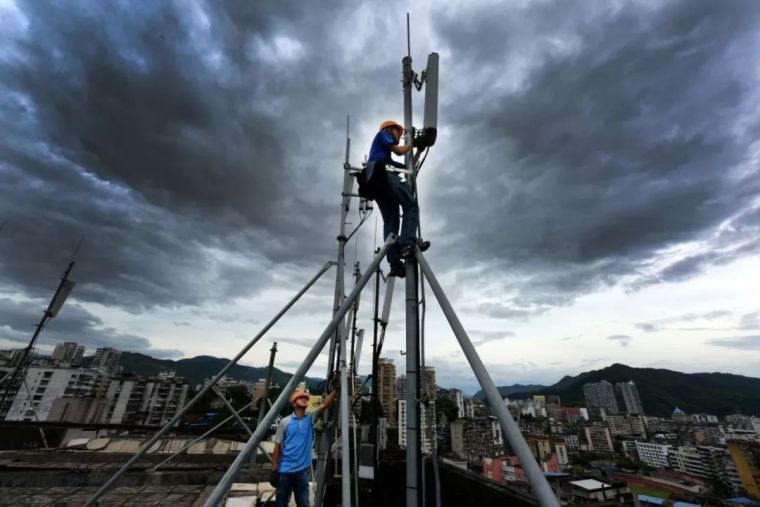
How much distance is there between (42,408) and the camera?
66562 millimetres

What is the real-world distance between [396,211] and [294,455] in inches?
144

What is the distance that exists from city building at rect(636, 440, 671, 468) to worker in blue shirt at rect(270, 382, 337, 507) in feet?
565

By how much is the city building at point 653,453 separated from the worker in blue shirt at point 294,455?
172 m

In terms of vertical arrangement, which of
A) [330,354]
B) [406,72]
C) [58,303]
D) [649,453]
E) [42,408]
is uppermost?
[406,72]

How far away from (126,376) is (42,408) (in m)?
17.2

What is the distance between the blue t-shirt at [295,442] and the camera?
4.54 metres

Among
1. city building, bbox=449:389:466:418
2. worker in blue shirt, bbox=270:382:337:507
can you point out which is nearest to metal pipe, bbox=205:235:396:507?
worker in blue shirt, bbox=270:382:337:507

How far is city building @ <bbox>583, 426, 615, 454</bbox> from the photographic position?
137 meters

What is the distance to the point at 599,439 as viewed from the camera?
138 meters

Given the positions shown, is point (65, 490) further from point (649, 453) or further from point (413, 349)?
point (649, 453)

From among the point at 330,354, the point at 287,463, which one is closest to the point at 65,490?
the point at 287,463

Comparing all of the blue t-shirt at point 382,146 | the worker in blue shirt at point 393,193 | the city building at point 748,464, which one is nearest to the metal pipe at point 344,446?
the worker in blue shirt at point 393,193

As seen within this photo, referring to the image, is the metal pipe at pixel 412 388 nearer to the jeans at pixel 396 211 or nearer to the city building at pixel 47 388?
the jeans at pixel 396 211

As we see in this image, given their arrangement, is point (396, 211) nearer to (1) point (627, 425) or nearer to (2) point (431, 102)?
(2) point (431, 102)
